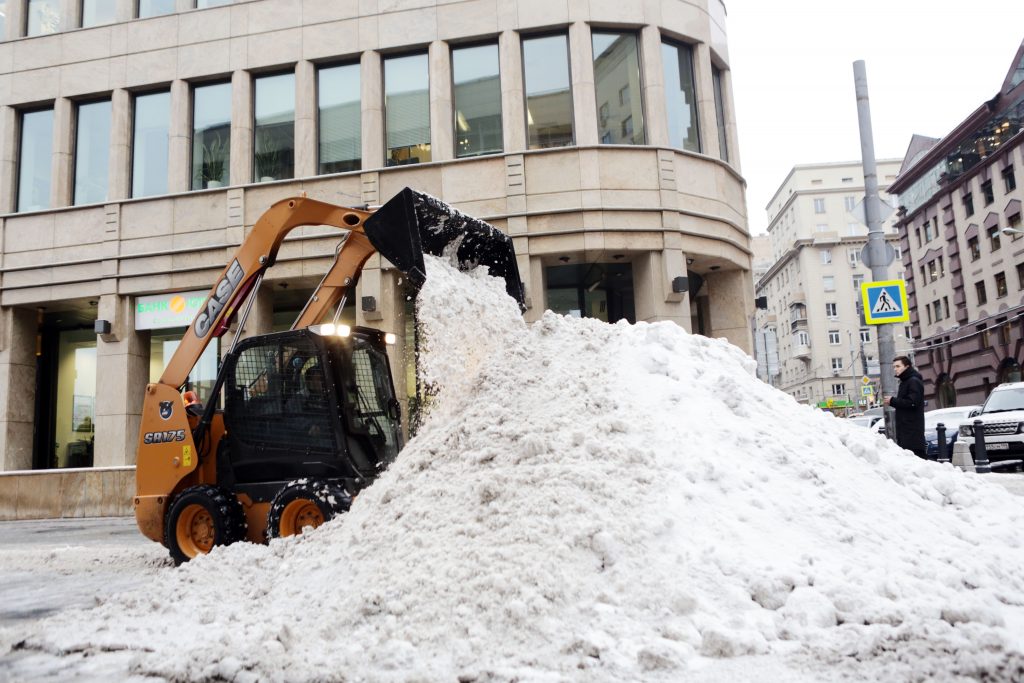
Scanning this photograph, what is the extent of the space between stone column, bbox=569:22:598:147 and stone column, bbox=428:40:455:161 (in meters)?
2.63

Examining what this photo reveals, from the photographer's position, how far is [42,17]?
1825 centimetres

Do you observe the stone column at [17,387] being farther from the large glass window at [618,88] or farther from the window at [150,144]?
the large glass window at [618,88]

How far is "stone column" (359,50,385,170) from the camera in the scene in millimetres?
15602

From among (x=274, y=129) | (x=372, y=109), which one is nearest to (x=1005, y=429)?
(x=372, y=109)

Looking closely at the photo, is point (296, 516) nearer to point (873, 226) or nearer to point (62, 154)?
point (873, 226)

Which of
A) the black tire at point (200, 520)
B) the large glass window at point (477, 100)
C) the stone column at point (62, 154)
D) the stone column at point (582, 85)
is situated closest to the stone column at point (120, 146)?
the stone column at point (62, 154)

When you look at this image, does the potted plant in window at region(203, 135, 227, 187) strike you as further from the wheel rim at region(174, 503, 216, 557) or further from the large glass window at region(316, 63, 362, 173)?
the wheel rim at region(174, 503, 216, 557)

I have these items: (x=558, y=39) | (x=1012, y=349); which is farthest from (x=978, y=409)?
(x=1012, y=349)

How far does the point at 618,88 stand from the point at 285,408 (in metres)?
11.7

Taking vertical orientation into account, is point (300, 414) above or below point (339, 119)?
below

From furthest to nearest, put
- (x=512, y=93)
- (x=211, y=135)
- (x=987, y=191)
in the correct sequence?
(x=987, y=191) → (x=211, y=135) → (x=512, y=93)

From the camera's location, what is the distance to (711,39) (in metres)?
16.5

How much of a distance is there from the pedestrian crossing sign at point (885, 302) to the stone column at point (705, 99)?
19.1 feet

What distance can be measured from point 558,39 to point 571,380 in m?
11.9
